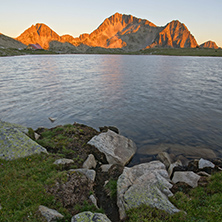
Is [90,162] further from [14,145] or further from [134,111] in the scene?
[134,111]

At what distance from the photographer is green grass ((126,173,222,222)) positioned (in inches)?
297

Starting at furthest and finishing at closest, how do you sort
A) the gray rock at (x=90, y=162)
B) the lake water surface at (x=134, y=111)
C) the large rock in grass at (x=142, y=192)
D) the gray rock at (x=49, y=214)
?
the lake water surface at (x=134, y=111) < the gray rock at (x=90, y=162) < the large rock in grass at (x=142, y=192) < the gray rock at (x=49, y=214)

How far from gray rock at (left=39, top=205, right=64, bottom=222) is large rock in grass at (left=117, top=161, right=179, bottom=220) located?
3.10 meters

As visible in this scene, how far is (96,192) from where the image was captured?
10.2 metres

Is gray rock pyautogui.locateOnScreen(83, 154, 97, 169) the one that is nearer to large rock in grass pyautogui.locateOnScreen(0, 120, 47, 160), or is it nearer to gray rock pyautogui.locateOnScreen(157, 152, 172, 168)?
large rock in grass pyautogui.locateOnScreen(0, 120, 47, 160)

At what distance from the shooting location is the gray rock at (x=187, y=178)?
1029 cm

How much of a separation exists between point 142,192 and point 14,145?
9.38m

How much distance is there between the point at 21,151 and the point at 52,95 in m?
23.5

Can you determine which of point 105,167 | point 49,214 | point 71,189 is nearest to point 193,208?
point 105,167

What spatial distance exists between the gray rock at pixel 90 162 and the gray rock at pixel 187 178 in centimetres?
583

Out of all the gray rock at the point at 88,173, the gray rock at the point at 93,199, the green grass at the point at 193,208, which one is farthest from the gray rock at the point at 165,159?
the gray rock at the point at 93,199

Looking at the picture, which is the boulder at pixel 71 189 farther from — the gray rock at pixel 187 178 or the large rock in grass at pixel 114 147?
the gray rock at pixel 187 178

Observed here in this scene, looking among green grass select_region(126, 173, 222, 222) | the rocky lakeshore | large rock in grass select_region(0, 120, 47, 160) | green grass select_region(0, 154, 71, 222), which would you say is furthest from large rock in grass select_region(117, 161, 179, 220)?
large rock in grass select_region(0, 120, 47, 160)

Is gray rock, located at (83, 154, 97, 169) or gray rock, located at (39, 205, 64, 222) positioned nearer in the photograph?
gray rock, located at (39, 205, 64, 222)
